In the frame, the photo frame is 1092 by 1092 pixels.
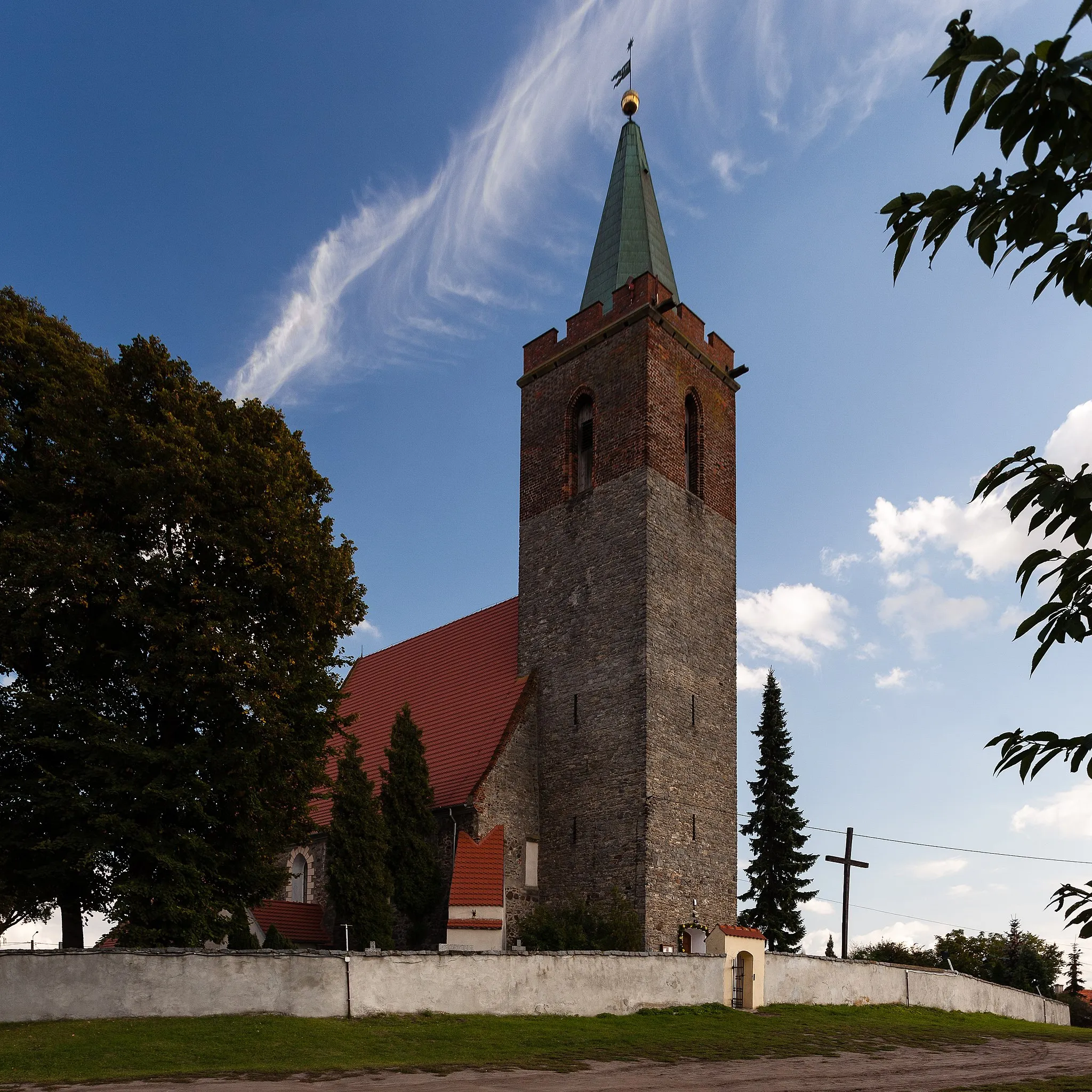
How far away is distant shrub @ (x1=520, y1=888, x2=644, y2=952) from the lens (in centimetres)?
2180

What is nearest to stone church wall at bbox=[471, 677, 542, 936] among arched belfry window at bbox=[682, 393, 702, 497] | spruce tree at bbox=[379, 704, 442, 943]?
spruce tree at bbox=[379, 704, 442, 943]

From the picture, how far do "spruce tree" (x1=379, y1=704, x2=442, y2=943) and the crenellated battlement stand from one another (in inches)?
429

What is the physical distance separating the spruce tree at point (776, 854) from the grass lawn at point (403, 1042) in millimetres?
11589

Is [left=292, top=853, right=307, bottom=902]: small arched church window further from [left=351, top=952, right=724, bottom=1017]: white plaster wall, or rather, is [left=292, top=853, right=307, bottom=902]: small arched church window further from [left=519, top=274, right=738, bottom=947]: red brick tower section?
[left=351, top=952, right=724, bottom=1017]: white plaster wall

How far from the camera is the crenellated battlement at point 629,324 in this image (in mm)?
26922

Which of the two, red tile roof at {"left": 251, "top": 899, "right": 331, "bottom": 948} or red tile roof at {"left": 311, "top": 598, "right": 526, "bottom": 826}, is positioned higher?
red tile roof at {"left": 311, "top": 598, "right": 526, "bottom": 826}

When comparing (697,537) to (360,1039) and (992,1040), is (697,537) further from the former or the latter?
(360,1039)

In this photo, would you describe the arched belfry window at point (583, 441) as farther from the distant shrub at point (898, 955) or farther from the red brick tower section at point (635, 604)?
the distant shrub at point (898, 955)

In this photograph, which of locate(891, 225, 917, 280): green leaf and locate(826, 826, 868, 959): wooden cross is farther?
locate(826, 826, 868, 959): wooden cross

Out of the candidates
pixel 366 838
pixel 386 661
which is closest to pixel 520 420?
pixel 386 661

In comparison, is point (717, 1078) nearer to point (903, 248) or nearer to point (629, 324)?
point (903, 248)

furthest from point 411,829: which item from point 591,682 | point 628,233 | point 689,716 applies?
point 628,233

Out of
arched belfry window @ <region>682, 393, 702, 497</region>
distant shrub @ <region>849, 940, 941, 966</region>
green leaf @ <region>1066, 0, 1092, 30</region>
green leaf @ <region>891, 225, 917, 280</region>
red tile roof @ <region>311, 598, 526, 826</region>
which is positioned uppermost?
arched belfry window @ <region>682, 393, 702, 497</region>

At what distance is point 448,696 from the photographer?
29.0 m
